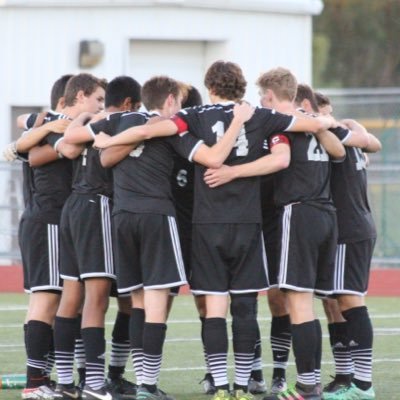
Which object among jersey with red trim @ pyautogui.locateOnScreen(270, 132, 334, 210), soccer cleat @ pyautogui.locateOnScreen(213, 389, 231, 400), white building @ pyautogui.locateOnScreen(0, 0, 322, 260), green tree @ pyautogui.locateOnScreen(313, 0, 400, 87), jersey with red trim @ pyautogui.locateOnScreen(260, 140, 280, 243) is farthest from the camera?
green tree @ pyautogui.locateOnScreen(313, 0, 400, 87)

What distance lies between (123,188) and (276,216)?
1.08 metres

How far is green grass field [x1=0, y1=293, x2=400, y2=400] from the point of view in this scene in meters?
9.20

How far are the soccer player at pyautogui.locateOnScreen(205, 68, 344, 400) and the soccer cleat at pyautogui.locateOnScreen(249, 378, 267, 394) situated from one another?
630mm

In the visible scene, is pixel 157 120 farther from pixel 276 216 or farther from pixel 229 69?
pixel 276 216

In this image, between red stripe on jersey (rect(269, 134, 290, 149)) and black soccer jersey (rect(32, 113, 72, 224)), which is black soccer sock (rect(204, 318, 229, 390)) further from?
black soccer jersey (rect(32, 113, 72, 224))

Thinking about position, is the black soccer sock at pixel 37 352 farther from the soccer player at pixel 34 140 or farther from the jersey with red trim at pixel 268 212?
the jersey with red trim at pixel 268 212

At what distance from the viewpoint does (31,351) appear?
28.2 feet

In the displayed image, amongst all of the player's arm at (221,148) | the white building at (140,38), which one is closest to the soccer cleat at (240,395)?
the player's arm at (221,148)

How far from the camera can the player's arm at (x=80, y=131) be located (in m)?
8.31

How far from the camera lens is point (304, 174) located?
324 inches

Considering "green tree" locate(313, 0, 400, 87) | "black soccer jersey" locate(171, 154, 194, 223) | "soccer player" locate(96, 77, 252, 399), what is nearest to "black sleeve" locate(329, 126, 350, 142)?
"soccer player" locate(96, 77, 252, 399)

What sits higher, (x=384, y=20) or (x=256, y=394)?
(x=384, y=20)

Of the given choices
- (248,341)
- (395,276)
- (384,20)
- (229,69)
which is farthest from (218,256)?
(384,20)

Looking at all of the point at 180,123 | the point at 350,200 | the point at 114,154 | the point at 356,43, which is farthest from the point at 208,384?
the point at 356,43
